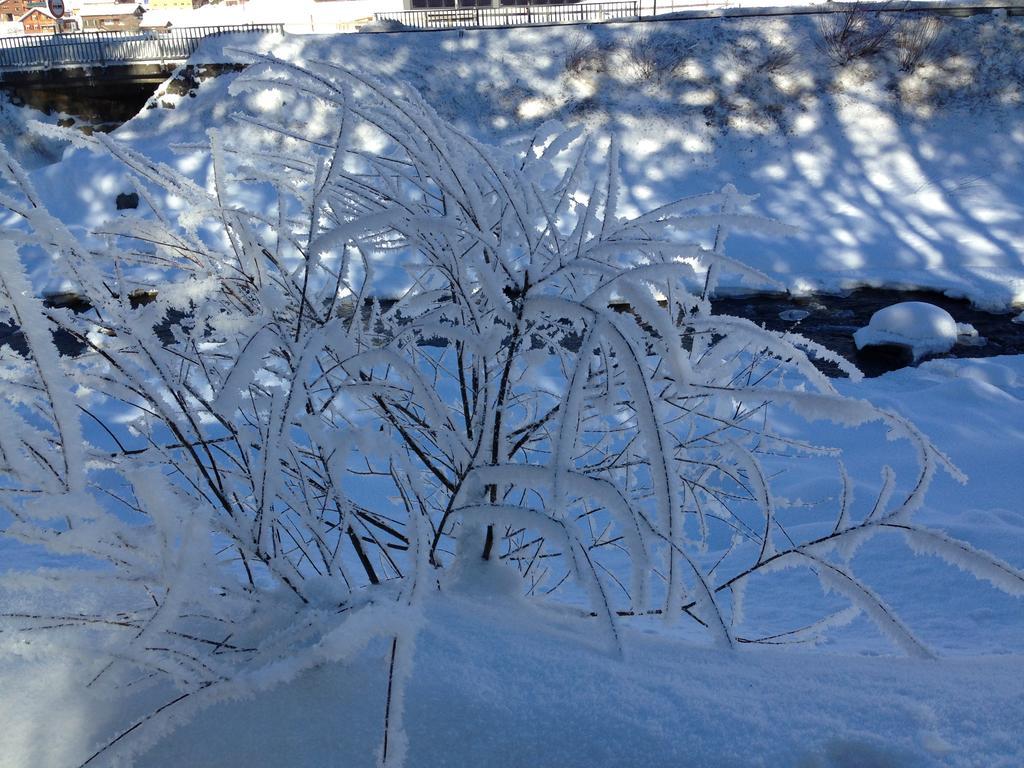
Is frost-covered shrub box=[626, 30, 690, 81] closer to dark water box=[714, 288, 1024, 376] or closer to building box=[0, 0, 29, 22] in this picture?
dark water box=[714, 288, 1024, 376]

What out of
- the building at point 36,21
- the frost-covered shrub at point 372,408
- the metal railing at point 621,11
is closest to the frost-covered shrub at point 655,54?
the metal railing at point 621,11

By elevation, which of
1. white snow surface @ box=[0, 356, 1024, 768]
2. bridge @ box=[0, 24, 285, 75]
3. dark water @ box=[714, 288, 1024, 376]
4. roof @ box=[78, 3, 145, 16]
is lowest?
dark water @ box=[714, 288, 1024, 376]

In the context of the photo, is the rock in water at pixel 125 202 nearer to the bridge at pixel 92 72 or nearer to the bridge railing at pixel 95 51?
the bridge at pixel 92 72

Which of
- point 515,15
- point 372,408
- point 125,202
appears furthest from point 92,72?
point 372,408

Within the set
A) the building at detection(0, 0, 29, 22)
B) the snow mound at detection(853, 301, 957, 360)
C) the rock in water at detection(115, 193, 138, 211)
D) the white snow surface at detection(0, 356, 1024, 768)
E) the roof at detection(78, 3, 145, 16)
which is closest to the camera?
the white snow surface at detection(0, 356, 1024, 768)

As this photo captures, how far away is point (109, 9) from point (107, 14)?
15.5 inches

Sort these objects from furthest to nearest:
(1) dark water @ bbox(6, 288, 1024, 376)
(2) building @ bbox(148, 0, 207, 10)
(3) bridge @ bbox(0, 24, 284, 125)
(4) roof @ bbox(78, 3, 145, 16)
Result: 1. (4) roof @ bbox(78, 3, 145, 16)
2. (2) building @ bbox(148, 0, 207, 10)
3. (3) bridge @ bbox(0, 24, 284, 125)
4. (1) dark water @ bbox(6, 288, 1024, 376)

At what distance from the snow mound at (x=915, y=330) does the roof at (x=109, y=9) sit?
4241 centimetres

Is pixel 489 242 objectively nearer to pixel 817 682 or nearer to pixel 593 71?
pixel 817 682

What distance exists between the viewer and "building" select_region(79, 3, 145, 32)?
125 ft

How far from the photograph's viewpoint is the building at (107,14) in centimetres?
3822

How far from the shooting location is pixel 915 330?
705 centimetres

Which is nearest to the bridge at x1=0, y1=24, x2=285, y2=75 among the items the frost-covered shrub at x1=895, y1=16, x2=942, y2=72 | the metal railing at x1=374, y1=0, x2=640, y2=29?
the metal railing at x1=374, y1=0, x2=640, y2=29

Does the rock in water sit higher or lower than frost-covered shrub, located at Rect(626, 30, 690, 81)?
lower
